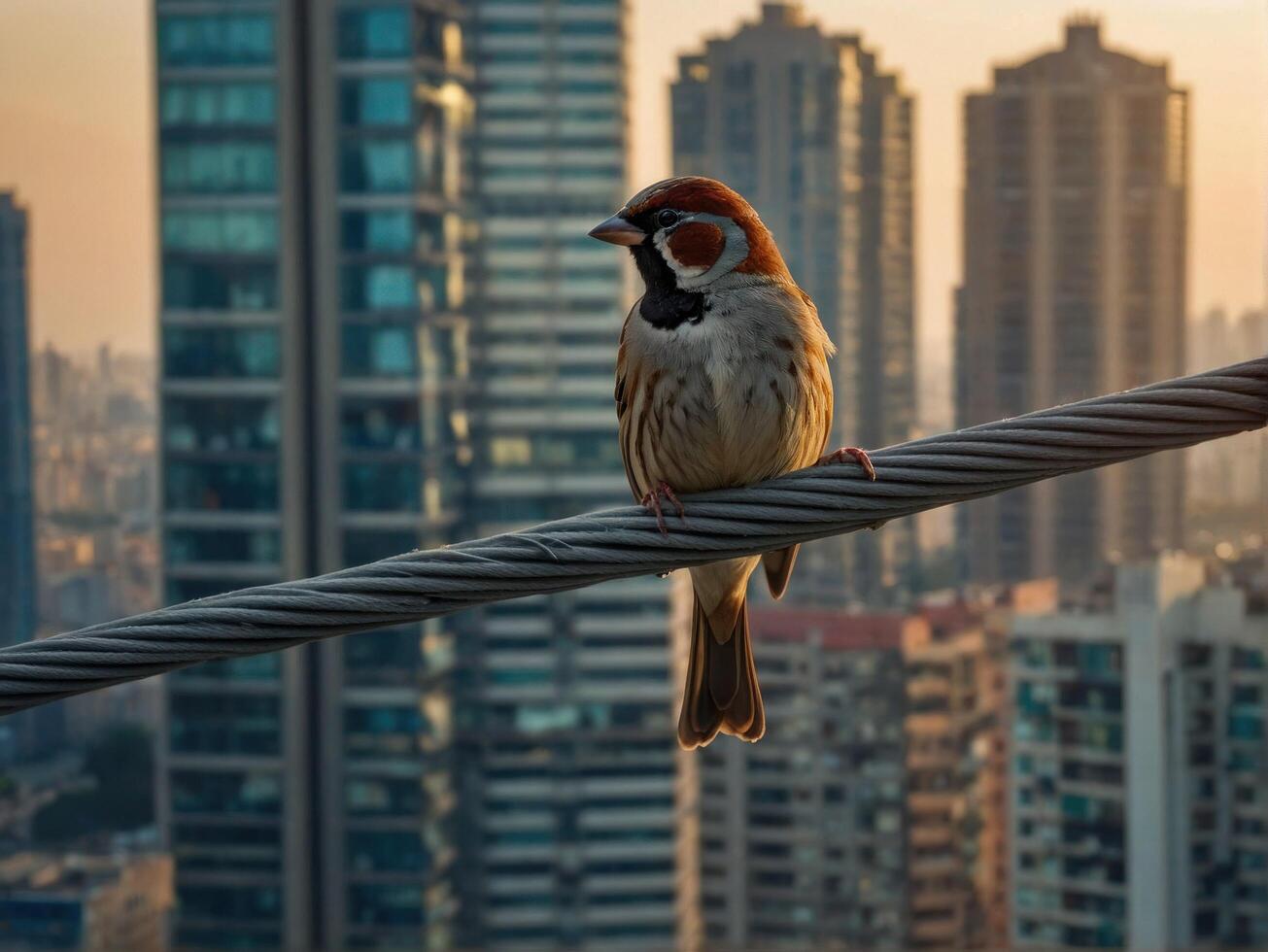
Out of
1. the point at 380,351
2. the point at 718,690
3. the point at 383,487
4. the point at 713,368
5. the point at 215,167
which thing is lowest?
the point at 383,487

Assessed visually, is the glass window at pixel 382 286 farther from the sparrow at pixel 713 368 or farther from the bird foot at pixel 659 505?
the bird foot at pixel 659 505

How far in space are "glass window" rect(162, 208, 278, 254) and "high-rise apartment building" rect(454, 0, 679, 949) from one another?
4845mm

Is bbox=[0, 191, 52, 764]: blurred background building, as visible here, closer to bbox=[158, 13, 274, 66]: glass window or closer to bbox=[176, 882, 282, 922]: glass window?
bbox=[158, 13, 274, 66]: glass window

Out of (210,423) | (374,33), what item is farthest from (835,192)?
(210,423)

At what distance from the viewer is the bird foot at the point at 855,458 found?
1.75 meters

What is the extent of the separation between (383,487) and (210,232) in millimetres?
6186

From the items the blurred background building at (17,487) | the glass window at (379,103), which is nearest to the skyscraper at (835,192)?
the glass window at (379,103)

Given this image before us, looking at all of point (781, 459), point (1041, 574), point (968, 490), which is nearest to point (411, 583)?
point (968, 490)

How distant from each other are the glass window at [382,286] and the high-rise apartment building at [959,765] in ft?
39.2

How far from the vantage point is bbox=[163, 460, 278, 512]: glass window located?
3431 cm

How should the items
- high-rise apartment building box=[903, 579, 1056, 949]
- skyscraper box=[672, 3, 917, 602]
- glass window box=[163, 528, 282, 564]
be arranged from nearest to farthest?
high-rise apartment building box=[903, 579, 1056, 949], skyscraper box=[672, 3, 917, 602], glass window box=[163, 528, 282, 564]

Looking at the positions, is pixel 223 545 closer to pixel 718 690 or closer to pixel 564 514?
pixel 564 514

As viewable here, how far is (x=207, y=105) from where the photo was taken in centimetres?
3544

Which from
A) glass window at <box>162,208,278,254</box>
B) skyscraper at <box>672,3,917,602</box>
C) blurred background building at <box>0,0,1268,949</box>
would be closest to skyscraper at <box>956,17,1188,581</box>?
blurred background building at <box>0,0,1268,949</box>
